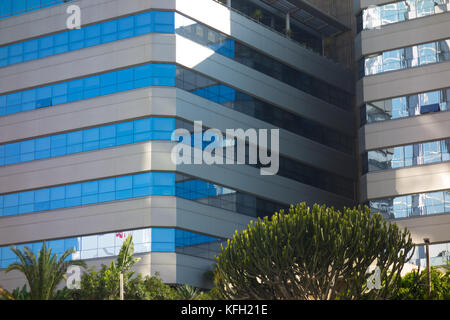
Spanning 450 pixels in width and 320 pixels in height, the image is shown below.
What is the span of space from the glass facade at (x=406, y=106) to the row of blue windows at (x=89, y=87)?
16952mm

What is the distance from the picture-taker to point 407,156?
6381 cm

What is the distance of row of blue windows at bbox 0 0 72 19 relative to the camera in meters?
66.3

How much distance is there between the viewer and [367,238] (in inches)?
1565

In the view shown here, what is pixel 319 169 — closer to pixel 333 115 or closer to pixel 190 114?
pixel 333 115

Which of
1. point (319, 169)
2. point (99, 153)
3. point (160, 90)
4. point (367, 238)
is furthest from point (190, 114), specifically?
point (367, 238)

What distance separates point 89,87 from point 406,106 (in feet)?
81.6

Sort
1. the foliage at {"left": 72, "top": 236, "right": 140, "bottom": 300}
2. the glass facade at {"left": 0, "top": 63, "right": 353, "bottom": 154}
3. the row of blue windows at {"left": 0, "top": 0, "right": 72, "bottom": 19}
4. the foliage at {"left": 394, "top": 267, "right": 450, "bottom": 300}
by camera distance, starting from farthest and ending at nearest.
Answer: the row of blue windows at {"left": 0, "top": 0, "right": 72, "bottom": 19} < the glass facade at {"left": 0, "top": 63, "right": 353, "bottom": 154} < the foliage at {"left": 72, "top": 236, "right": 140, "bottom": 300} < the foliage at {"left": 394, "top": 267, "right": 450, "bottom": 300}

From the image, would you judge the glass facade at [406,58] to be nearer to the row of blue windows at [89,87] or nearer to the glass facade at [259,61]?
the glass facade at [259,61]

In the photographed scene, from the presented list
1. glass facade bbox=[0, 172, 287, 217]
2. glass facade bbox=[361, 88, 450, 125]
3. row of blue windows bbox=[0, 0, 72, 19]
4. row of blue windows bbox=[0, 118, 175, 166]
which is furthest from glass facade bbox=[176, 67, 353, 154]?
row of blue windows bbox=[0, 0, 72, 19]

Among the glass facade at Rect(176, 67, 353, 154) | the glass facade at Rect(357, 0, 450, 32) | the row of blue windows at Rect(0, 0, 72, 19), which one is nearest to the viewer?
the glass facade at Rect(176, 67, 353, 154)

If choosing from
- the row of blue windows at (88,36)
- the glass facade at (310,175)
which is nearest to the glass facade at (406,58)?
the glass facade at (310,175)

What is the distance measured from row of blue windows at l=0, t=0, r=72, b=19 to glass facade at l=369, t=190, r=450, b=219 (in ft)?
103

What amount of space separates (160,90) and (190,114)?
9.32 ft

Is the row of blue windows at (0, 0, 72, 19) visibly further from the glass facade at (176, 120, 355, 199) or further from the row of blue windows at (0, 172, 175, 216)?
the glass facade at (176, 120, 355, 199)
